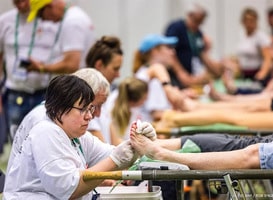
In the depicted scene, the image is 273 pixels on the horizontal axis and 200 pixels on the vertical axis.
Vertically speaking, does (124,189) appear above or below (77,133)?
below

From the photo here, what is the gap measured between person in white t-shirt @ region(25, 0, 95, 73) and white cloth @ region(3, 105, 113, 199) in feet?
10.4

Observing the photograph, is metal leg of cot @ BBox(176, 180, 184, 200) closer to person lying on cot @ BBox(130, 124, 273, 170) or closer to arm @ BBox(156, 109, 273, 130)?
person lying on cot @ BBox(130, 124, 273, 170)

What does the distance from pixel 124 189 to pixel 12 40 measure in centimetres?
331

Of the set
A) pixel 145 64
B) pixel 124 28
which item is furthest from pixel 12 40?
pixel 124 28

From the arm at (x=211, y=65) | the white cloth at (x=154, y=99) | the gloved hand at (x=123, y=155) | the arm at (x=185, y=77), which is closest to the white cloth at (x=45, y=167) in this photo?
the gloved hand at (x=123, y=155)

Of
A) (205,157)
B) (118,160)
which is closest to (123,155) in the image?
(118,160)

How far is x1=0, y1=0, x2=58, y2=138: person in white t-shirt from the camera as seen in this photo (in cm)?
731

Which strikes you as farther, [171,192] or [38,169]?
[171,192]

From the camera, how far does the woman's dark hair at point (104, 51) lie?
5.87m

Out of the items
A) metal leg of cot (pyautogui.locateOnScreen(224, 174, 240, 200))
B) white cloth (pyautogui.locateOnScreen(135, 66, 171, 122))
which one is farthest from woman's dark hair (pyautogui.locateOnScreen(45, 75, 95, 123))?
white cloth (pyautogui.locateOnScreen(135, 66, 171, 122))

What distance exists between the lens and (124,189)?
432cm

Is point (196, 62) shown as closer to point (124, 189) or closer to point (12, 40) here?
point (12, 40)

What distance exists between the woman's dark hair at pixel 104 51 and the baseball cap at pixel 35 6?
1.42 metres

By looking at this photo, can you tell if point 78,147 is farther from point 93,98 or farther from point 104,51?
point 104,51
